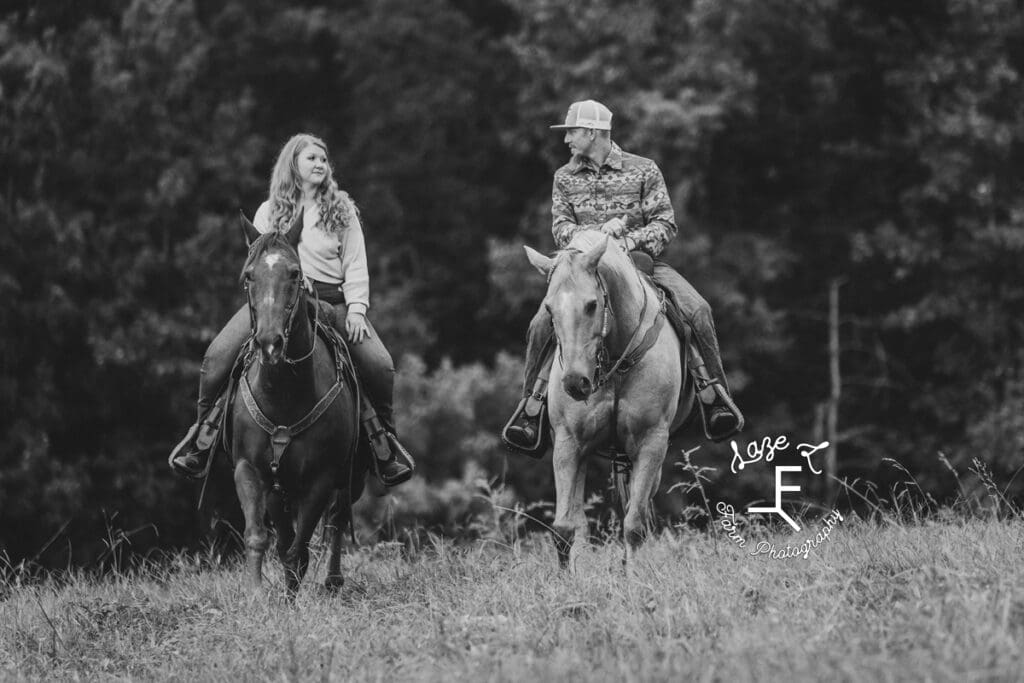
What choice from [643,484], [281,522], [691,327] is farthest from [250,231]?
[691,327]

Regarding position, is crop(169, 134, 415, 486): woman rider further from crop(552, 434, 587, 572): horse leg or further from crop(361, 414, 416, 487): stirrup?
crop(552, 434, 587, 572): horse leg

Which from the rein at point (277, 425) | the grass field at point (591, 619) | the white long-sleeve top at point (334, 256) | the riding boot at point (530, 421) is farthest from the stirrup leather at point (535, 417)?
the white long-sleeve top at point (334, 256)

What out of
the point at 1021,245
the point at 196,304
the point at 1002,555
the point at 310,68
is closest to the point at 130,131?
the point at 196,304

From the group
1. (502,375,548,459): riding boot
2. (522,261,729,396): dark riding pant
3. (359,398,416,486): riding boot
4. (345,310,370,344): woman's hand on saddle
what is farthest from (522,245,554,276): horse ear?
(359,398,416,486): riding boot

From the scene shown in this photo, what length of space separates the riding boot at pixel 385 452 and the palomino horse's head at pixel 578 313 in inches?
75.3

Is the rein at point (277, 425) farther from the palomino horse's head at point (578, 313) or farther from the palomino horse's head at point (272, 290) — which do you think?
the palomino horse's head at point (578, 313)

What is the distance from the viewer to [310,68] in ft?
89.5

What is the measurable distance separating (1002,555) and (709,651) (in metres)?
1.93

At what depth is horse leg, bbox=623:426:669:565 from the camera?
835 centimetres

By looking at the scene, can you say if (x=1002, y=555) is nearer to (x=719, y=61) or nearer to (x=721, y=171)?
(x=719, y=61)

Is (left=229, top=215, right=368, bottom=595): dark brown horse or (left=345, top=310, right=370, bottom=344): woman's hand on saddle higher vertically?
(left=345, top=310, right=370, bottom=344): woman's hand on saddle

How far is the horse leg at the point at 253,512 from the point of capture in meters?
8.65

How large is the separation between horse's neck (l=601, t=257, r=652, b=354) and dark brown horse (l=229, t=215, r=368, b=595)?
6.11ft

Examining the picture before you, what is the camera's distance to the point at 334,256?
9.43 m
